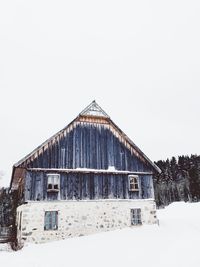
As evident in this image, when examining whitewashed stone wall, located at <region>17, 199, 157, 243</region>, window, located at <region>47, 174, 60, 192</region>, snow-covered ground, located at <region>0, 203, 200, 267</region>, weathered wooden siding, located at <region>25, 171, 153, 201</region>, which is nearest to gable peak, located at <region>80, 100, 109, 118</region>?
weathered wooden siding, located at <region>25, 171, 153, 201</region>

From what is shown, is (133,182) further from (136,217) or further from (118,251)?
(118,251)

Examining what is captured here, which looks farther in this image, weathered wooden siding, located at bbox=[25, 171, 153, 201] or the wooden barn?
weathered wooden siding, located at bbox=[25, 171, 153, 201]

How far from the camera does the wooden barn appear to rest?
2011 cm

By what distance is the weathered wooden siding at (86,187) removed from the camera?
806 inches

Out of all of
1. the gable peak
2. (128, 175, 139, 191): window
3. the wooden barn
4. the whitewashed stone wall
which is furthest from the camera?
the gable peak

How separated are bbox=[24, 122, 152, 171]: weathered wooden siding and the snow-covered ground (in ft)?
18.0

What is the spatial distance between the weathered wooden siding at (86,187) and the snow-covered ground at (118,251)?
9.97 ft

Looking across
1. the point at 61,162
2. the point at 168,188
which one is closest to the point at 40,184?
the point at 61,162

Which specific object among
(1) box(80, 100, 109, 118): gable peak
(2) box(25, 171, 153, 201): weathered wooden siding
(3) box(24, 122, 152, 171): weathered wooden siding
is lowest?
(2) box(25, 171, 153, 201): weathered wooden siding

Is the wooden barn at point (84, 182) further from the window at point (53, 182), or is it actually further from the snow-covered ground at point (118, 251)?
the snow-covered ground at point (118, 251)

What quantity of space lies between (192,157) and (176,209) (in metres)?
41.5

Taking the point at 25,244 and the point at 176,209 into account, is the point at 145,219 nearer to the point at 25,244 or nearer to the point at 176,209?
the point at 25,244

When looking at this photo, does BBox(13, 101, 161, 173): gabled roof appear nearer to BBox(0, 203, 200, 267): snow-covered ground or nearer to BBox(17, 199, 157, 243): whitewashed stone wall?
BBox(17, 199, 157, 243): whitewashed stone wall

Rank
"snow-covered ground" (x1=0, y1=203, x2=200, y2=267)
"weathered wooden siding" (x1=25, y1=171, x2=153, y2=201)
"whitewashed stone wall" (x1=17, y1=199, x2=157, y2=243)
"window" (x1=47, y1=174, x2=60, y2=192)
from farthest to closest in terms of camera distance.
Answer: "window" (x1=47, y1=174, x2=60, y2=192) → "weathered wooden siding" (x1=25, y1=171, x2=153, y2=201) → "whitewashed stone wall" (x1=17, y1=199, x2=157, y2=243) → "snow-covered ground" (x1=0, y1=203, x2=200, y2=267)
